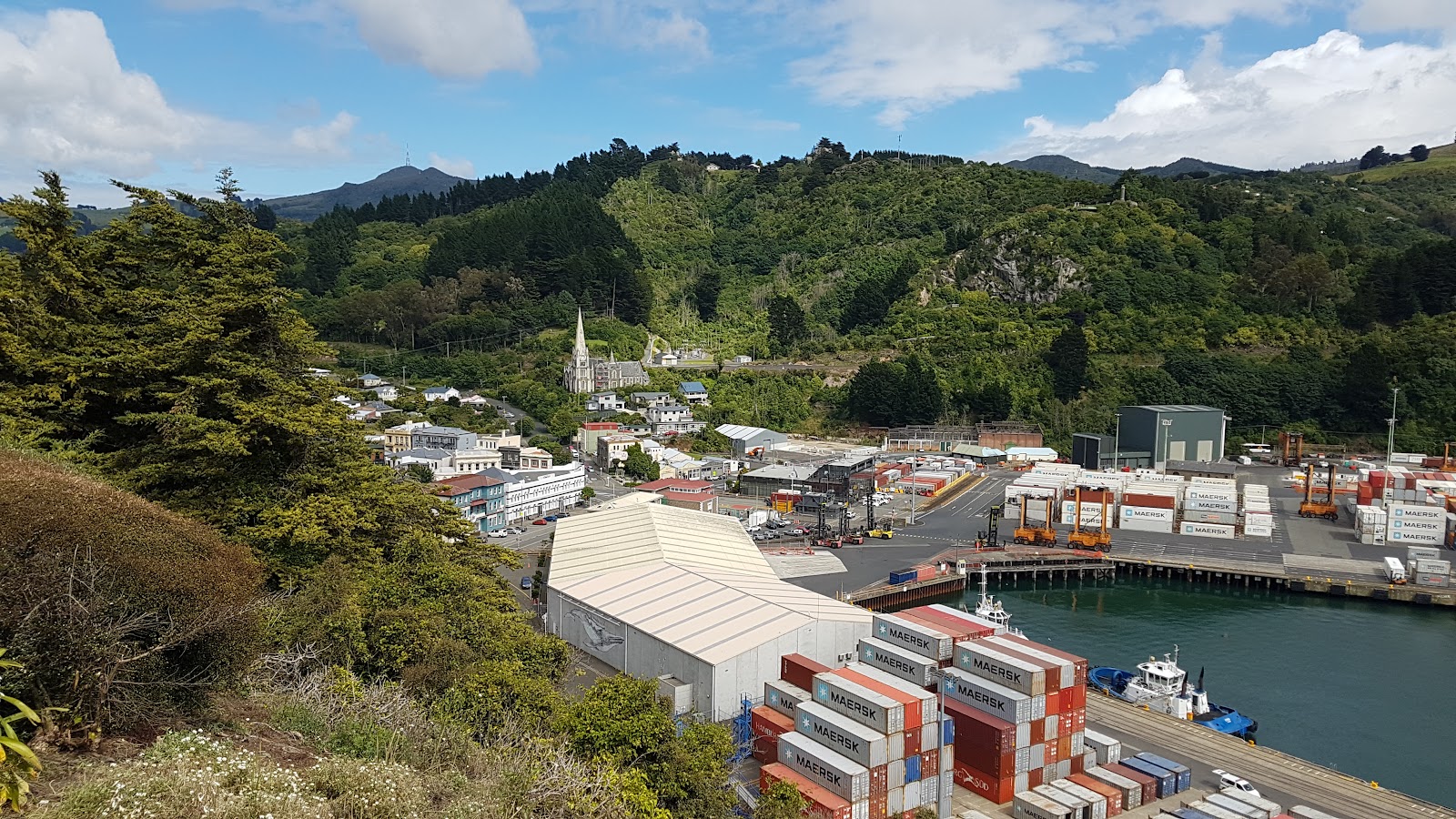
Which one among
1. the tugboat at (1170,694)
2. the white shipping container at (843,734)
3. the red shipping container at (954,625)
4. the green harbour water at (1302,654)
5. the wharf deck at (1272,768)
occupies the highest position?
the red shipping container at (954,625)

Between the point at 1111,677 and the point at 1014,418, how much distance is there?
2380cm

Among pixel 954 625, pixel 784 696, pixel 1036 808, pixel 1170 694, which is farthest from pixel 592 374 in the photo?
pixel 1036 808

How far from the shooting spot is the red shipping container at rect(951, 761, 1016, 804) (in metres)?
9.64

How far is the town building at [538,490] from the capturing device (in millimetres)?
23719

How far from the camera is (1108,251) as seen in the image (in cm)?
4472

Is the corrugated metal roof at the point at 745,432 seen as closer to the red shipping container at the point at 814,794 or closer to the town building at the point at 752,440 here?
the town building at the point at 752,440

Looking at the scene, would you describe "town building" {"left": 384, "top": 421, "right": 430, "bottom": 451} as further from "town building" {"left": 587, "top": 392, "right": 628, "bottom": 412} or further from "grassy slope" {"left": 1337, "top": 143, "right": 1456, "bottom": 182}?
"grassy slope" {"left": 1337, "top": 143, "right": 1456, "bottom": 182}

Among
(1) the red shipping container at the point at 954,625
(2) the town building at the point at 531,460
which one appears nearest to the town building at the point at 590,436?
(2) the town building at the point at 531,460

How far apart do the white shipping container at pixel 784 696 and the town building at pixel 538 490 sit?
546 inches

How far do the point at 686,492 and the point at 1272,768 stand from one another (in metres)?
15.7

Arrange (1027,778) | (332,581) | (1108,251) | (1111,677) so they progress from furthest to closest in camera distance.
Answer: (1108,251), (1111,677), (1027,778), (332,581)

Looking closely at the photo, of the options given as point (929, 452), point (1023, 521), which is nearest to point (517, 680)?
point (1023, 521)

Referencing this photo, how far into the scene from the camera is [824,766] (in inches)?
353

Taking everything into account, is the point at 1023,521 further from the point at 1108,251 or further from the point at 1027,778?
the point at 1108,251
